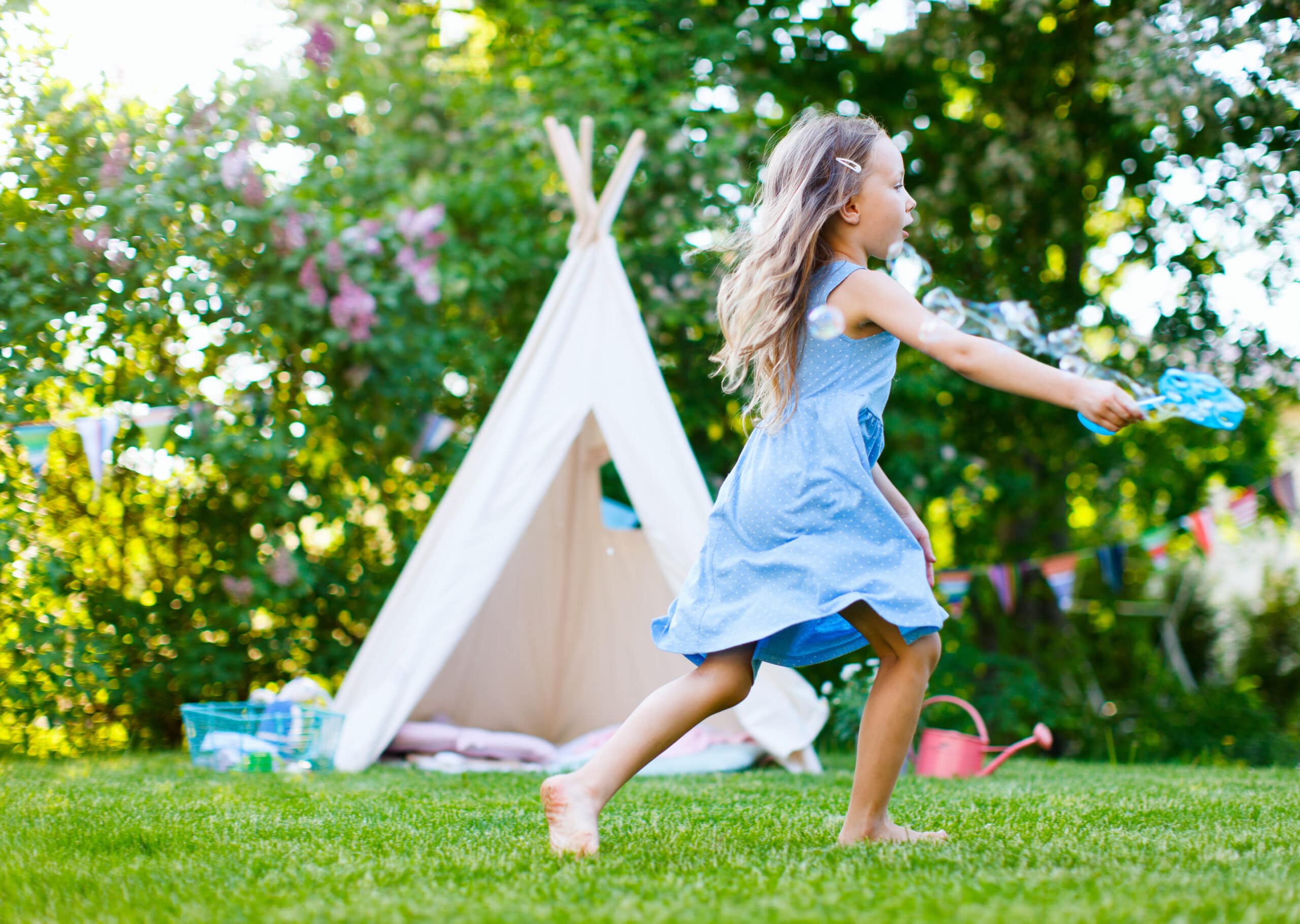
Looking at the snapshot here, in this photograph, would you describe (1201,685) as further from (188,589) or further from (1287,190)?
(188,589)

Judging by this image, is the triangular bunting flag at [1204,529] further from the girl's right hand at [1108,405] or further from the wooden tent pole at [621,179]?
the girl's right hand at [1108,405]

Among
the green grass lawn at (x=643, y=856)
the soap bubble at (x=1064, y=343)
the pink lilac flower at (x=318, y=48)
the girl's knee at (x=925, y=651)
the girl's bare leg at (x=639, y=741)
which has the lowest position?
the green grass lawn at (x=643, y=856)

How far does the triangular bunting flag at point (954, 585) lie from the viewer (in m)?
Result: 4.45

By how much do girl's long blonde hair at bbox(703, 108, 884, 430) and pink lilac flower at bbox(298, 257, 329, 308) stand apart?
8.07 ft

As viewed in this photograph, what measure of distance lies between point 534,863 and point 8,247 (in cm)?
286

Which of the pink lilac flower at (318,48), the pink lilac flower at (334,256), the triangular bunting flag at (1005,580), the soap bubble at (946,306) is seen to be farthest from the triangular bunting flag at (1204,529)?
the pink lilac flower at (318,48)

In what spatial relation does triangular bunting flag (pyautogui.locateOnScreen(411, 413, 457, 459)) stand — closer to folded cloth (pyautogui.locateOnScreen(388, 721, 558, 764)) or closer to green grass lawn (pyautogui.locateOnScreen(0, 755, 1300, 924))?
folded cloth (pyautogui.locateOnScreen(388, 721, 558, 764))

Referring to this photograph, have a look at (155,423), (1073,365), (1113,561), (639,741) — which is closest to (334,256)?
(155,423)

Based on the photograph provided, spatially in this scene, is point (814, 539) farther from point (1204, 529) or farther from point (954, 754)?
point (1204, 529)

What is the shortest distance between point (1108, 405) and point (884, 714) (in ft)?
1.79

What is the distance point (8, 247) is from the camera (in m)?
3.39

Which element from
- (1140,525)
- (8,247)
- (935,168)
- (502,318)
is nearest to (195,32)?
(8,247)

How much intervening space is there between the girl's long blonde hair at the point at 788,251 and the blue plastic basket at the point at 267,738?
189 centimetres

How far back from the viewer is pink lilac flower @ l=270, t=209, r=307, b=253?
3893mm
